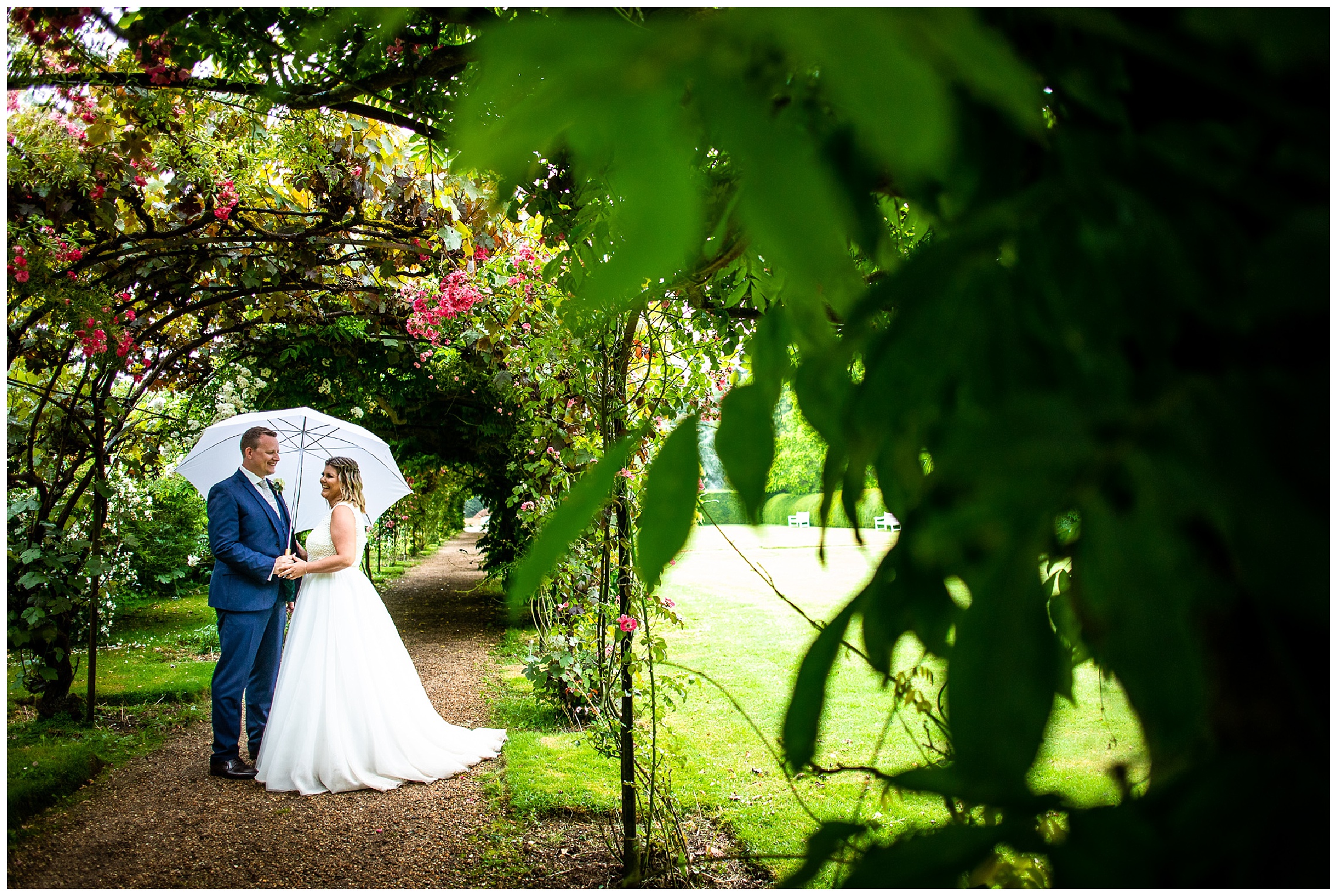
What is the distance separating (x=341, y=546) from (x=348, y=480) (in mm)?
422

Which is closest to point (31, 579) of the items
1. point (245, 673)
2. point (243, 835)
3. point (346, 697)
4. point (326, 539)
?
point (245, 673)

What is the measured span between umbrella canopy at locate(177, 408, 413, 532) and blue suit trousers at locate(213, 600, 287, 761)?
1.05m

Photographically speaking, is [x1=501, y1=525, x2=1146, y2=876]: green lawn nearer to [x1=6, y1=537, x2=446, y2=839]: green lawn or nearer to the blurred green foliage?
the blurred green foliage

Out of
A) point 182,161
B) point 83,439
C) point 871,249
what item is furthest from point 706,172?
point 83,439

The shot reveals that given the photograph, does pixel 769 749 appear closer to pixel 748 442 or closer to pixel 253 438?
pixel 748 442

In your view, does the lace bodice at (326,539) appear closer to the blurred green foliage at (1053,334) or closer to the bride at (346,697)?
the bride at (346,697)

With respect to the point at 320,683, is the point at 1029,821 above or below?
above

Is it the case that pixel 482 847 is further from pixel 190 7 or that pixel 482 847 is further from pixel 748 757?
pixel 190 7

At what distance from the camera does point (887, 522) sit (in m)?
0.65

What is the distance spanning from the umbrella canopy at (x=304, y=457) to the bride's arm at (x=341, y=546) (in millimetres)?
712

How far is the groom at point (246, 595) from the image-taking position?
3.98 meters

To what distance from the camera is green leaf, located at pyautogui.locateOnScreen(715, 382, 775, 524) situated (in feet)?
1.40

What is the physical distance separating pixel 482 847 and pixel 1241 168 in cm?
345

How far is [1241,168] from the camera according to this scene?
0.37 meters
